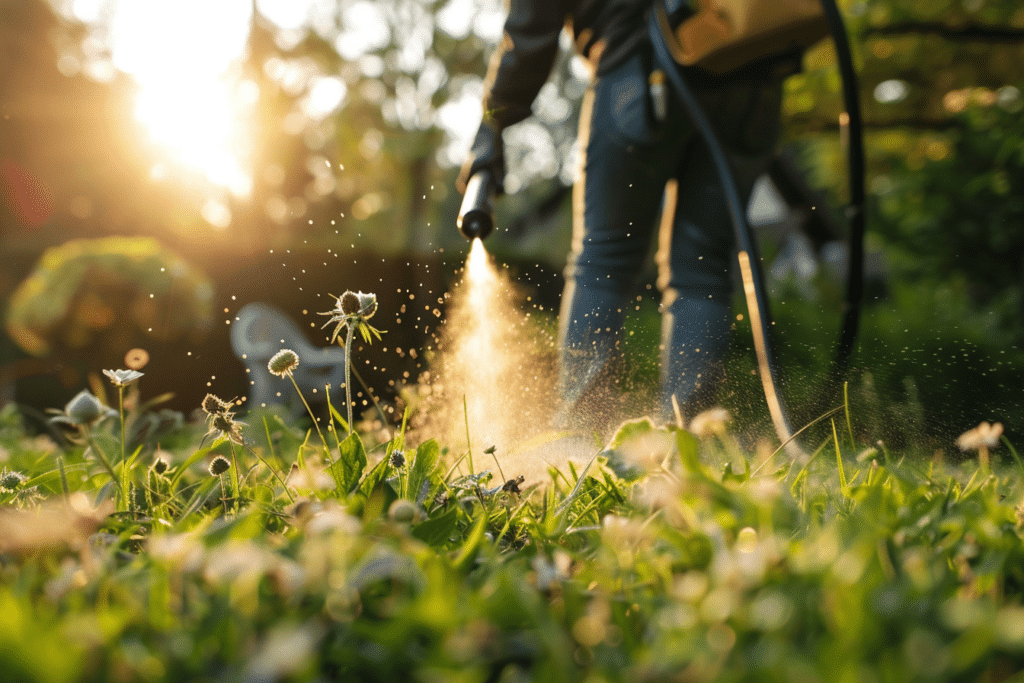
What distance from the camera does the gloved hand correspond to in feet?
6.61

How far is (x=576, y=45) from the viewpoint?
Result: 7.70 feet

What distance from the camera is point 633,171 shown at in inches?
83.0

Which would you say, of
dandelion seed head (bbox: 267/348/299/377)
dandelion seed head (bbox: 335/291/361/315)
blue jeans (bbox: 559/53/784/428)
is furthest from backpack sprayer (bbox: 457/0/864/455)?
dandelion seed head (bbox: 267/348/299/377)

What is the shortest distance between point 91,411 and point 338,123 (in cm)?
1855

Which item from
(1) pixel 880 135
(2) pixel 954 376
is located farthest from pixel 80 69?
(2) pixel 954 376

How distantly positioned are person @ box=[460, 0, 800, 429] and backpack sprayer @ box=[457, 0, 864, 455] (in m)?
0.10

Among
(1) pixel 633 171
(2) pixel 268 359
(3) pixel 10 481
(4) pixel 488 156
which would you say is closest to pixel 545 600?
(3) pixel 10 481

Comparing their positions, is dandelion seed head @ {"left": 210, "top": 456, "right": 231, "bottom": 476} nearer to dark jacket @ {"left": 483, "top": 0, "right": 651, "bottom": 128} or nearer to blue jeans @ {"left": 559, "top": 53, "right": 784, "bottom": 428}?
blue jeans @ {"left": 559, "top": 53, "right": 784, "bottom": 428}

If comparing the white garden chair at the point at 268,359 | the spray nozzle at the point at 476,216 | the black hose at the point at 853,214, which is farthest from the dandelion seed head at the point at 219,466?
the white garden chair at the point at 268,359

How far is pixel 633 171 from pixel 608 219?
7.3 inches

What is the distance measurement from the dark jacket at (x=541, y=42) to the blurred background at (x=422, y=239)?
24.9 inches

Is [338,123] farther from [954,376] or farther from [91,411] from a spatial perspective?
[91,411]

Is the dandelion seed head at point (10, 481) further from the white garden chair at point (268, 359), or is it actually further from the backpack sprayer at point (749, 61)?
the white garden chair at point (268, 359)

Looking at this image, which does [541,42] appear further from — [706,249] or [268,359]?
[268,359]
